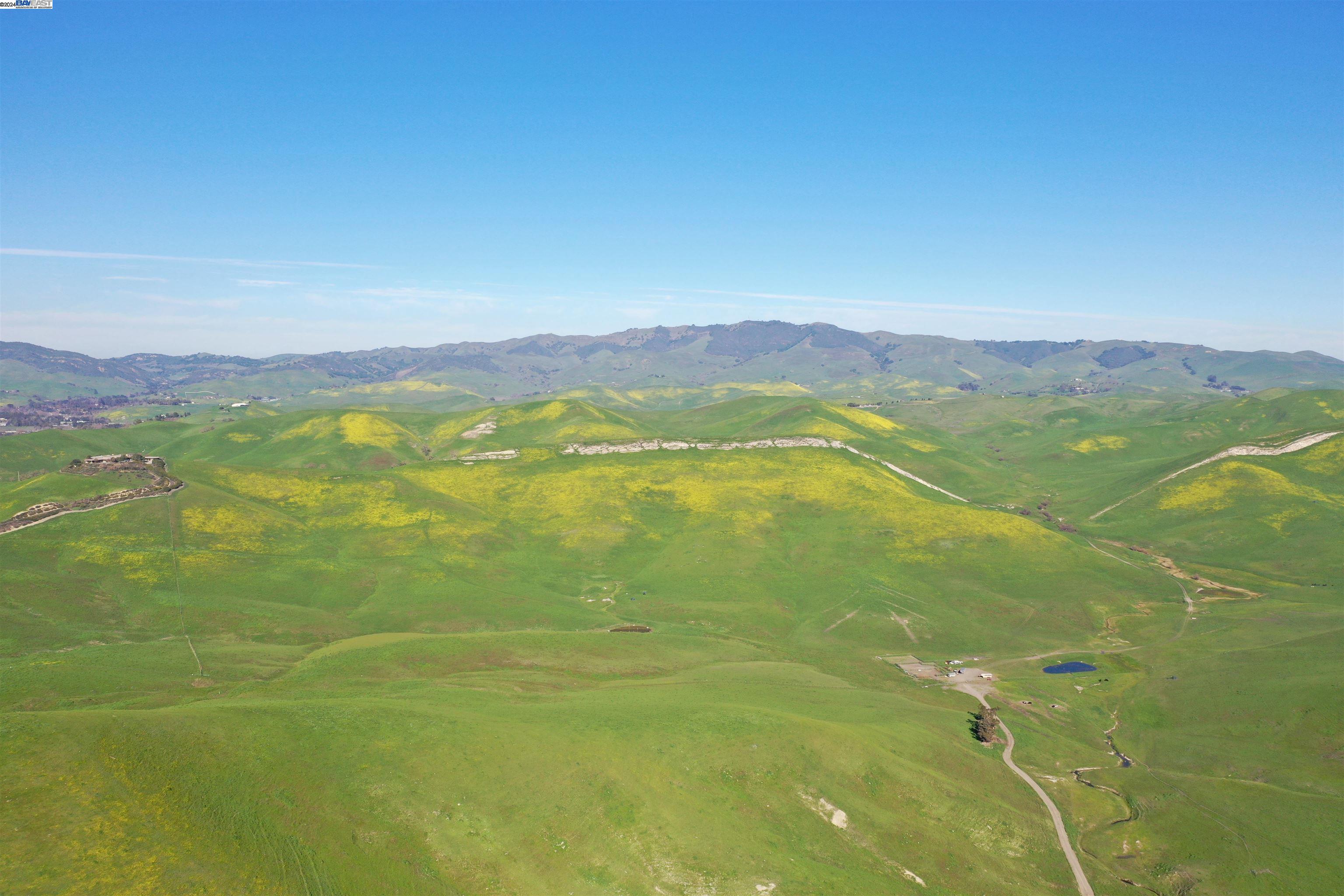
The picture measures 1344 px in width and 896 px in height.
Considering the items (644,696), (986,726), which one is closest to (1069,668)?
(986,726)

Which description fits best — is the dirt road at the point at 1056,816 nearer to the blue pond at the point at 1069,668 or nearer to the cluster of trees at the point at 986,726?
the cluster of trees at the point at 986,726

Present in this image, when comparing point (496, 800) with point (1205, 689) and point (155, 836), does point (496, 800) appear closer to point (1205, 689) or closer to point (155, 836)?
point (155, 836)

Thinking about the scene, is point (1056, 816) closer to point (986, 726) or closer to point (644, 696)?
point (986, 726)

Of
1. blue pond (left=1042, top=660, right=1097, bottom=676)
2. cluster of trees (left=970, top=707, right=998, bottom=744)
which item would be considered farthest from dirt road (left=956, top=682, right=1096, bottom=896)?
blue pond (left=1042, top=660, right=1097, bottom=676)

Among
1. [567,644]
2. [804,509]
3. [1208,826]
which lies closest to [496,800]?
[567,644]

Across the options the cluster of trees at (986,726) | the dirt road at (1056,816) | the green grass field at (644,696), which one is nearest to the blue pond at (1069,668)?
the green grass field at (644,696)

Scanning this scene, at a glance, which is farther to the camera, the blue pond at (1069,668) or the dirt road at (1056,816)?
the blue pond at (1069,668)

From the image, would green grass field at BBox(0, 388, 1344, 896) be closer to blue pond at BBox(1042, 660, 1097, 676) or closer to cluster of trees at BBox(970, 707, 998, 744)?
blue pond at BBox(1042, 660, 1097, 676)

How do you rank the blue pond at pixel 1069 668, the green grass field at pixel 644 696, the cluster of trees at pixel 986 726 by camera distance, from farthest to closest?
the blue pond at pixel 1069 668 → the cluster of trees at pixel 986 726 → the green grass field at pixel 644 696
